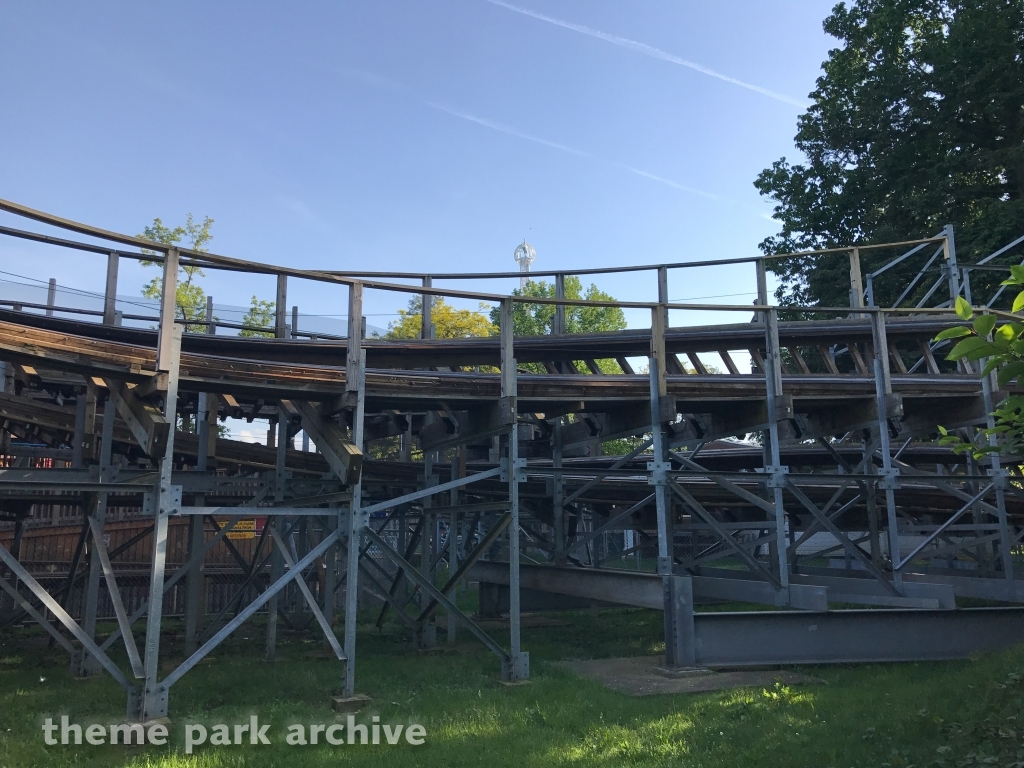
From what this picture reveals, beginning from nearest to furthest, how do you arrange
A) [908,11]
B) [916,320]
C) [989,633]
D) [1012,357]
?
[1012,357] < [989,633] < [916,320] < [908,11]

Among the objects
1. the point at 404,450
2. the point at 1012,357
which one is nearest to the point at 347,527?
the point at 1012,357

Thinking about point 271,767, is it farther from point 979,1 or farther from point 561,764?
point 979,1

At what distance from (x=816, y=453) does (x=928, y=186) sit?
12245 millimetres

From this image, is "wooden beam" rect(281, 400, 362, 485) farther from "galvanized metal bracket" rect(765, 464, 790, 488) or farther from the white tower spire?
the white tower spire

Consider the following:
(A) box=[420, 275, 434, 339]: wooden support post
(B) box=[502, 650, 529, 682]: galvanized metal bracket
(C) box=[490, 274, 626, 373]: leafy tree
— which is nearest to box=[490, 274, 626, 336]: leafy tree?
(C) box=[490, 274, 626, 373]: leafy tree

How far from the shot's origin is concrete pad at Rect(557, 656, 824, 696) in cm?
875

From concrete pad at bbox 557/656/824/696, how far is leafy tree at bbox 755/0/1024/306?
54.6 ft

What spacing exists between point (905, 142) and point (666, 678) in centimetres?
2255

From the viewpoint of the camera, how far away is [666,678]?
930cm

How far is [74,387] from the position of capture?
39.1 feet

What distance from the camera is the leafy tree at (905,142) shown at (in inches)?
913

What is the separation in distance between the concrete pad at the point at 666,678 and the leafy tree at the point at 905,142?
655 inches

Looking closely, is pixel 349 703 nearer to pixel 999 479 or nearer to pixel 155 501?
pixel 155 501

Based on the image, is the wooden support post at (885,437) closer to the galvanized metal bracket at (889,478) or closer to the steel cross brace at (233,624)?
the galvanized metal bracket at (889,478)
